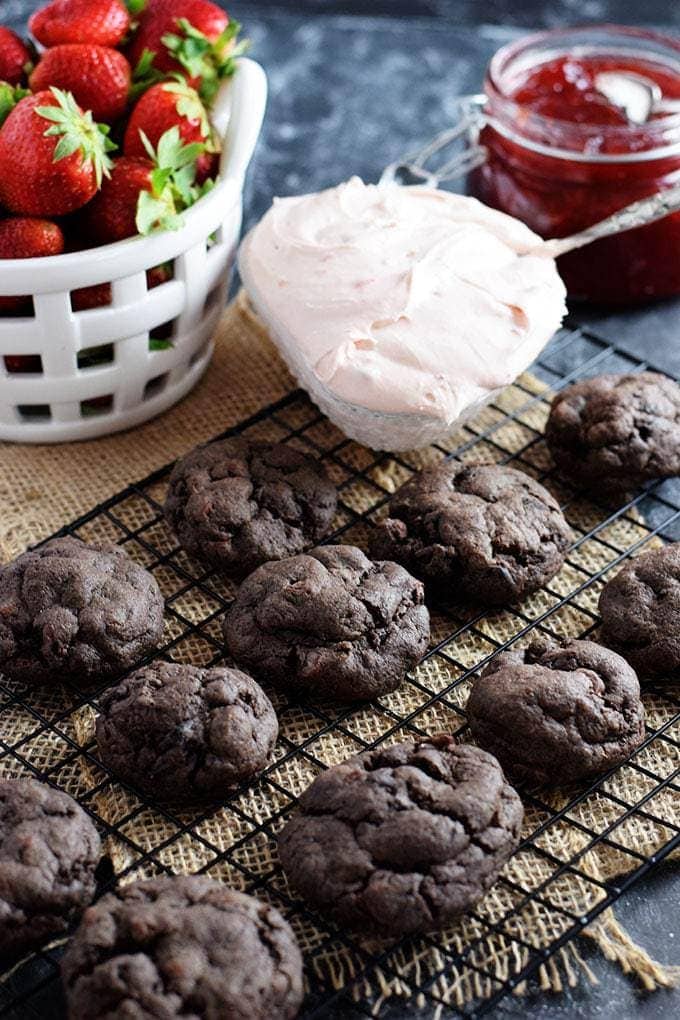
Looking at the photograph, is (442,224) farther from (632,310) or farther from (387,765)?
(387,765)

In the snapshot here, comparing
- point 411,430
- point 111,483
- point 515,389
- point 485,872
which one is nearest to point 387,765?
point 485,872

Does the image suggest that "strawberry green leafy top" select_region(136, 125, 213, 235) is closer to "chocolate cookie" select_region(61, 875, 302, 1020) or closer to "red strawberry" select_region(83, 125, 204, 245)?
"red strawberry" select_region(83, 125, 204, 245)

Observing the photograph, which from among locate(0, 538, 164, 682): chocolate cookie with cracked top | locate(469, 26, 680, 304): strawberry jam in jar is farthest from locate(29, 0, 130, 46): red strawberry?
locate(0, 538, 164, 682): chocolate cookie with cracked top

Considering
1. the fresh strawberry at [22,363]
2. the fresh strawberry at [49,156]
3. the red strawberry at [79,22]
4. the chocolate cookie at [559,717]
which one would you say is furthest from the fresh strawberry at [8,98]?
the chocolate cookie at [559,717]

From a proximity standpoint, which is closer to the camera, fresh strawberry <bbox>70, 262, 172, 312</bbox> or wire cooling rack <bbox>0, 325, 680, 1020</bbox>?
wire cooling rack <bbox>0, 325, 680, 1020</bbox>

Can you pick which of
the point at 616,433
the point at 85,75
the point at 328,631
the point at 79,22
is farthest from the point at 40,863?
the point at 79,22

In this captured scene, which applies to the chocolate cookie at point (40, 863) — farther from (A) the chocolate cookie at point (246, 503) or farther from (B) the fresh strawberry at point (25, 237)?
(B) the fresh strawberry at point (25, 237)
